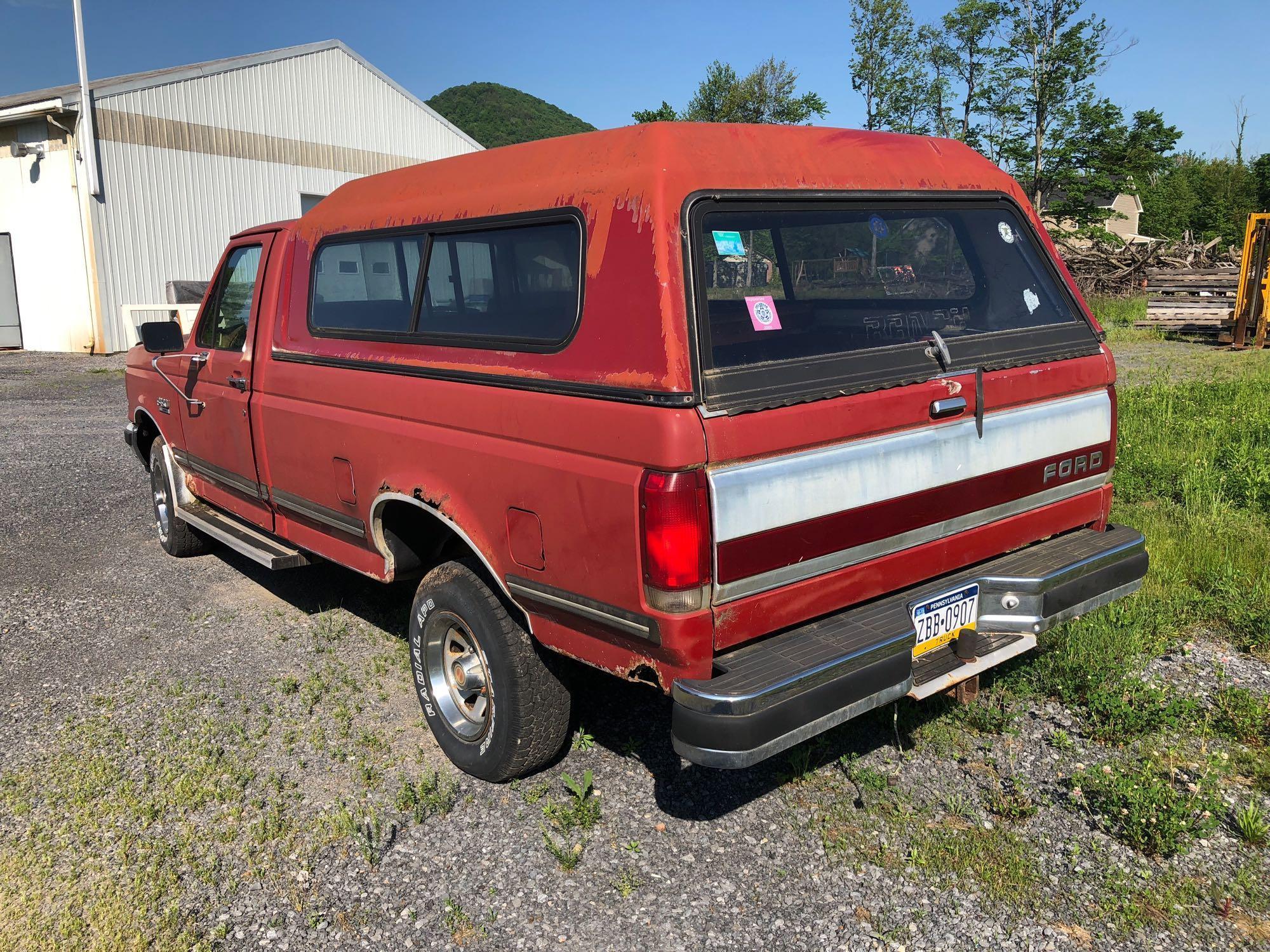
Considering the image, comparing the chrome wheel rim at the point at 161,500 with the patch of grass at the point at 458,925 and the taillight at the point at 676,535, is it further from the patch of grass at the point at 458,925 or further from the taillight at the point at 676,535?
the taillight at the point at 676,535

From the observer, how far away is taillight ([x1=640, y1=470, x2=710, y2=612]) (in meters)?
2.54

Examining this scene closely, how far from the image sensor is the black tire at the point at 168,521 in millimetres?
5953

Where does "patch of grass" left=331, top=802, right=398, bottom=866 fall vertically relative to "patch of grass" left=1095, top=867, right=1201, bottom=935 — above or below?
above

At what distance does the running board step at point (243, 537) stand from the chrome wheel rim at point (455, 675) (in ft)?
3.94

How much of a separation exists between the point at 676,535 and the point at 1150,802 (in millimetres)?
1795

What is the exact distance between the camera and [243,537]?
4914 mm

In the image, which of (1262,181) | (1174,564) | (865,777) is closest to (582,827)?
(865,777)

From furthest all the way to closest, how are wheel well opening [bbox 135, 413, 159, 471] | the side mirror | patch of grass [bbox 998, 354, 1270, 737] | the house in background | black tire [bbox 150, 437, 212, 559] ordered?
1. the house in background
2. wheel well opening [bbox 135, 413, 159, 471]
3. black tire [bbox 150, 437, 212, 559]
4. the side mirror
5. patch of grass [bbox 998, 354, 1270, 737]

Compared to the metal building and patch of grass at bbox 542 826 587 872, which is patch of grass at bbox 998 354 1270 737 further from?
the metal building

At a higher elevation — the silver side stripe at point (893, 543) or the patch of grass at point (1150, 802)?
the silver side stripe at point (893, 543)

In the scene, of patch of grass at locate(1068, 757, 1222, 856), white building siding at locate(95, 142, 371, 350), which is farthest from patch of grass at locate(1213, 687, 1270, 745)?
white building siding at locate(95, 142, 371, 350)

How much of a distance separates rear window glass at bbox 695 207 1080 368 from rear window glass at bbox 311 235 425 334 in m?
1.31

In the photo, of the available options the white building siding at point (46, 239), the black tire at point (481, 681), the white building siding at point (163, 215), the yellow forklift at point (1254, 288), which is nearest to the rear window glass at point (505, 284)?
the black tire at point (481, 681)

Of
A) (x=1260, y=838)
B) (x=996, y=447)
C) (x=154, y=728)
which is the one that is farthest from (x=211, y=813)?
(x=1260, y=838)
